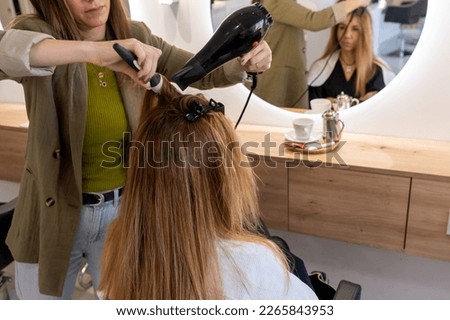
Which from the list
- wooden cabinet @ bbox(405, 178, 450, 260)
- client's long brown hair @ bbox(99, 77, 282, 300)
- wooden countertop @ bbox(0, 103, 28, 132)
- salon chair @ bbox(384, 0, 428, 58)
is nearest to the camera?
client's long brown hair @ bbox(99, 77, 282, 300)

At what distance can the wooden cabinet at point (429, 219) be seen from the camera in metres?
1.46

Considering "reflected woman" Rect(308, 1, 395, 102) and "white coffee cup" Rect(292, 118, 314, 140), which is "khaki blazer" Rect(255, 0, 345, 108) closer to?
"reflected woman" Rect(308, 1, 395, 102)

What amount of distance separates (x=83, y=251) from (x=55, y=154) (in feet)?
1.12

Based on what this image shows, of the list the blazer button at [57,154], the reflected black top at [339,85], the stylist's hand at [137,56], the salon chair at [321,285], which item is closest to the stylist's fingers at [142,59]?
the stylist's hand at [137,56]

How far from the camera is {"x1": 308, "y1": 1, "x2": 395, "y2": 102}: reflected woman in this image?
5.47 ft

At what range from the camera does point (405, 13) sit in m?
1.58

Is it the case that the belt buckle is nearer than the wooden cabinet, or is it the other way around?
A: the belt buckle

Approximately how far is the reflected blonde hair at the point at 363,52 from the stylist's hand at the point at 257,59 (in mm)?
623

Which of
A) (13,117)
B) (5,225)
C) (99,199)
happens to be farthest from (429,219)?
(13,117)

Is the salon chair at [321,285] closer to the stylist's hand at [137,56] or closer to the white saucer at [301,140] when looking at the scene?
the white saucer at [301,140]

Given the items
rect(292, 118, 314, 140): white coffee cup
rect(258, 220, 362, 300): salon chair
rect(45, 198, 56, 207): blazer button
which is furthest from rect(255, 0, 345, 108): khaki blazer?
rect(45, 198, 56, 207): blazer button

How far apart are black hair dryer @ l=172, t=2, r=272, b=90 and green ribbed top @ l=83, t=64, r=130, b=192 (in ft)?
0.89

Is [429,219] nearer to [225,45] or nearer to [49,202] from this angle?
[225,45]
